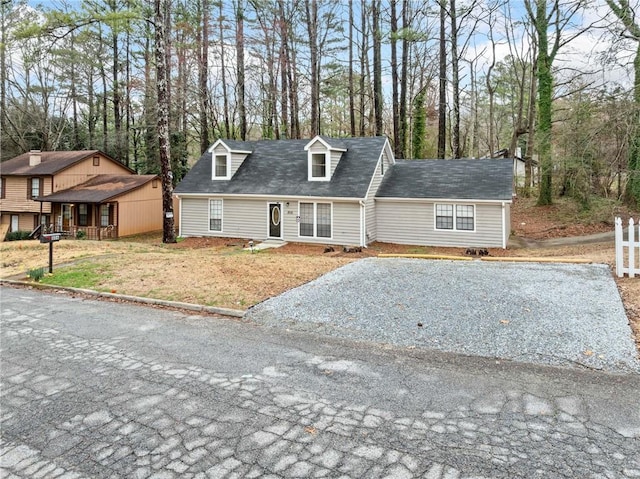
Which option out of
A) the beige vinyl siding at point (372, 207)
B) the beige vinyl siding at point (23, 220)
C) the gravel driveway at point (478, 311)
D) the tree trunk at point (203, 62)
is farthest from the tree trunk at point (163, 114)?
the beige vinyl siding at point (23, 220)

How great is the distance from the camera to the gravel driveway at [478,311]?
596cm

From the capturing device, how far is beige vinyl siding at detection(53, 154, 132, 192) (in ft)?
90.9

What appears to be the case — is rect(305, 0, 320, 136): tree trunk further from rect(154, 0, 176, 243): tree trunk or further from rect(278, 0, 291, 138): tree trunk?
rect(154, 0, 176, 243): tree trunk

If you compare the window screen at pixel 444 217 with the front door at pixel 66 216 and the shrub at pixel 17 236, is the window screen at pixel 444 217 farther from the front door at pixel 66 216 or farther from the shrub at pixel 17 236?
the shrub at pixel 17 236

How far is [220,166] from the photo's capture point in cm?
2241

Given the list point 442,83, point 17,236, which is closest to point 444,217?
point 442,83

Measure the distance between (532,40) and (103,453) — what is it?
3228cm

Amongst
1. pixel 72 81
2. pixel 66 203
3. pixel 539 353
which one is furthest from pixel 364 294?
pixel 72 81

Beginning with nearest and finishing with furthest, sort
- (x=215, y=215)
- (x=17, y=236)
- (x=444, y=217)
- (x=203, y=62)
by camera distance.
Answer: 1. (x=444, y=217)
2. (x=215, y=215)
3. (x=17, y=236)
4. (x=203, y=62)

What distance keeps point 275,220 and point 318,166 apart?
3.15 metres

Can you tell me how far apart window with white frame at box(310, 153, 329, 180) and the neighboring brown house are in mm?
11802

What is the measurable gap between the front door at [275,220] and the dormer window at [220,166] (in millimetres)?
3644

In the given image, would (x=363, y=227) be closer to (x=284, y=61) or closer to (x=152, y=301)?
(x=152, y=301)

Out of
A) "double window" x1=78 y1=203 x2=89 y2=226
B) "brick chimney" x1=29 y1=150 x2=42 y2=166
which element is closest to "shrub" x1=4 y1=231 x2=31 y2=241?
"double window" x1=78 y1=203 x2=89 y2=226
